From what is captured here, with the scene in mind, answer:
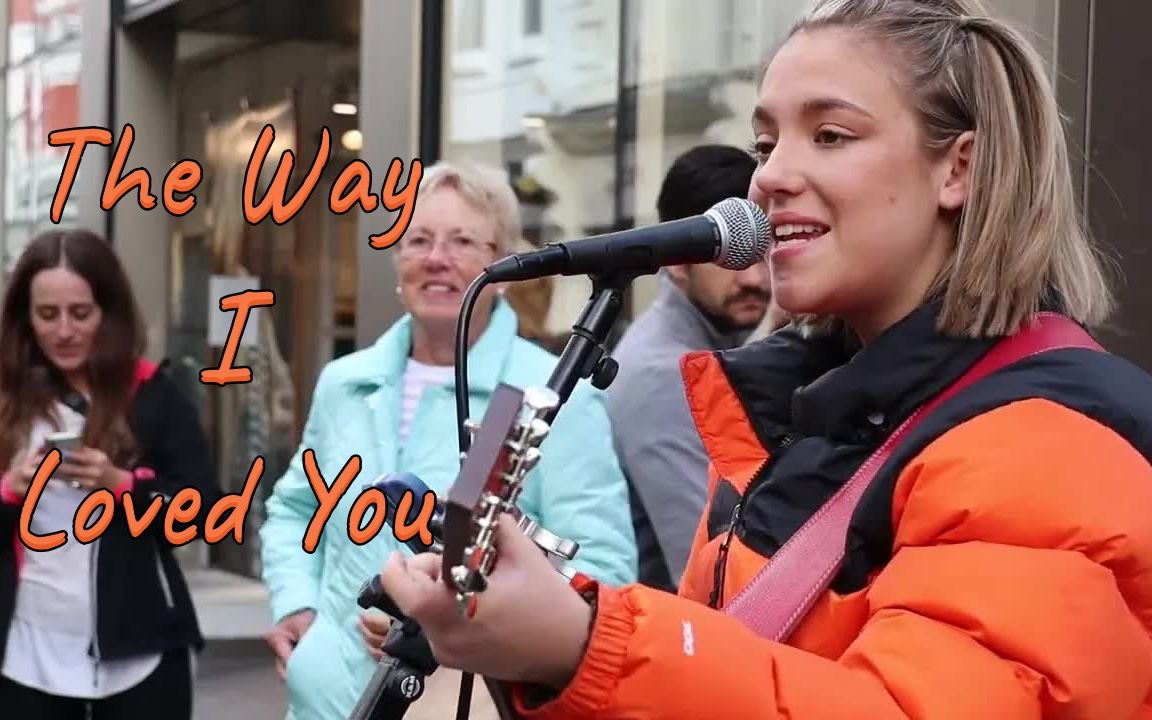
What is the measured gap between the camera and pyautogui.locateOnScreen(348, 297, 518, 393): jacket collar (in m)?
3.31

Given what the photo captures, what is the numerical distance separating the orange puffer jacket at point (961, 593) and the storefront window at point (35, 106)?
9398mm

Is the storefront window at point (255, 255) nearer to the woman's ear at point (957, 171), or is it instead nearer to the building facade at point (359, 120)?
the building facade at point (359, 120)

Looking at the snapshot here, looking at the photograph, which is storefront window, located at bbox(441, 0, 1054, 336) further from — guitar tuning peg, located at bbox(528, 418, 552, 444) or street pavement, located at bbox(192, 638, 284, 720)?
guitar tuning peg, located at bbox(528, 418, 552, 444)

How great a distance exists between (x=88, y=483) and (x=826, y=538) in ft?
9.95

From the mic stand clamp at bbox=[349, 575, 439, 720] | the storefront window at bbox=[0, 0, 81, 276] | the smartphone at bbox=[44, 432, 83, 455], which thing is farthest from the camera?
the storefront window at bbox=[0, 0, 81, 276]

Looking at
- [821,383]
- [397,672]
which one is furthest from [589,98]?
[397,672]

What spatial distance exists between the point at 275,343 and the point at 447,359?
22.9ft

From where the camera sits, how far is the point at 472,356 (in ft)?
10.9

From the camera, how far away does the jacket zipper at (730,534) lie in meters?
1.73

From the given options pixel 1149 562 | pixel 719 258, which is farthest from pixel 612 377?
pixel 1149 562

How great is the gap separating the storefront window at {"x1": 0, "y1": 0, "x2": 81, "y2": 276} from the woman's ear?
929 cm
